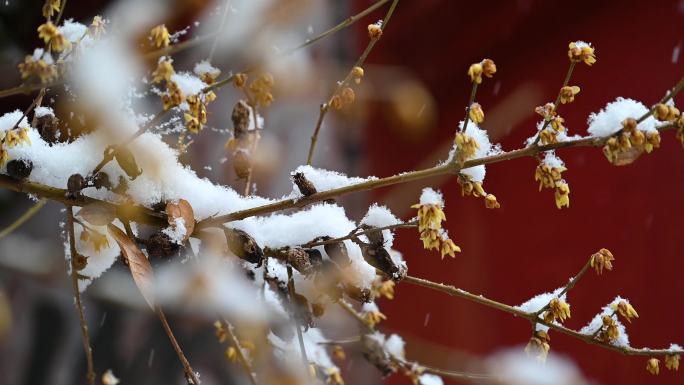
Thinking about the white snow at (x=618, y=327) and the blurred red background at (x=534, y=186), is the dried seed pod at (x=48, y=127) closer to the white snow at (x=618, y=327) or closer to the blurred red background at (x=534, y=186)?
the white snow at (x=618, y=327)

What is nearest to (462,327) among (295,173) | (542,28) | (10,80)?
(542,28)

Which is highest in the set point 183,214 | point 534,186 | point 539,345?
point 534,186

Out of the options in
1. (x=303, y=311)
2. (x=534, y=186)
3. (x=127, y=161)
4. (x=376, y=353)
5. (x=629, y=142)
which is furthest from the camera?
(x=534, y=186)

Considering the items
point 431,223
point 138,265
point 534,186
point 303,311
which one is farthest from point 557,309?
point 534,186

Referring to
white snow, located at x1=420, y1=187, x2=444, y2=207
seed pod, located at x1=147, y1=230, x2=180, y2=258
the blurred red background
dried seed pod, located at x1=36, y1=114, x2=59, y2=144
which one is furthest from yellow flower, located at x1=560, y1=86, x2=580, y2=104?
the blurred red background

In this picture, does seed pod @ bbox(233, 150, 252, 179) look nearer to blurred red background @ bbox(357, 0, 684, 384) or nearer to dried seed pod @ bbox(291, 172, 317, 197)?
dried seed pod @ bbox(291, 172, 317, 197)

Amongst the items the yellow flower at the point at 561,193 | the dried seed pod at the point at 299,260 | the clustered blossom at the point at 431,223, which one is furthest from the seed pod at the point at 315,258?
the yellow flower at the point at 561,193

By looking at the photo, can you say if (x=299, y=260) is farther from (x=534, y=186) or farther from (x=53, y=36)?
(x=534, y=186)
